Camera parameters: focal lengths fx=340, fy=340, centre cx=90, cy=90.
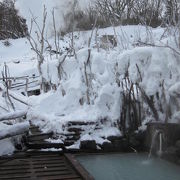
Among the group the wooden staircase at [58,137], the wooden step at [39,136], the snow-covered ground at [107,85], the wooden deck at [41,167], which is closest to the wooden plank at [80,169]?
the wooden deck at [41,167]

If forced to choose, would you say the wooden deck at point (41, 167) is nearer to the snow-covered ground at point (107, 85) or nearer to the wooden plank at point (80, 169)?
the wooden plank at point (80, 169)

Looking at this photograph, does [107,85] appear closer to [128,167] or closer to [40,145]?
[40,145]

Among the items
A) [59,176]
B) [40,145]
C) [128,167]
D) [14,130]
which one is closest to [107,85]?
[40,145]

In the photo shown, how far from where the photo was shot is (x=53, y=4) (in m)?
14.3

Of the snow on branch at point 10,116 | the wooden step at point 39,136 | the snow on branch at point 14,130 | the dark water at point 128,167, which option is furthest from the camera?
the wooden step at point 39,136

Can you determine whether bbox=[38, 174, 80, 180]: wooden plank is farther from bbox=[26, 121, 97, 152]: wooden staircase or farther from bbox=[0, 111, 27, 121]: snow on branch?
bbox=[0, 111, 27, 121]: snow on branch

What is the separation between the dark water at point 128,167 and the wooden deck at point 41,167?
0.37 meters

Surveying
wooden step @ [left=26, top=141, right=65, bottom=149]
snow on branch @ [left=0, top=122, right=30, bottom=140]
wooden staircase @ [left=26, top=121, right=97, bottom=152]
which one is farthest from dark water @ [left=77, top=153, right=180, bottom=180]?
snow on branch @ [left=0, top=122, right=30, bottom=140]

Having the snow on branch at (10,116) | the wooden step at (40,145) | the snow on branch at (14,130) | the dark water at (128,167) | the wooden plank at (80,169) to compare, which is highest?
the snow on branch at (10,116)

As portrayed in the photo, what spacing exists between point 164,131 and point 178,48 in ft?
5.13

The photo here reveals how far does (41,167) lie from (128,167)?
141cm

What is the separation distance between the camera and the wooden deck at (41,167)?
4.42 m

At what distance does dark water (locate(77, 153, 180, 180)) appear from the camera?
493 cm

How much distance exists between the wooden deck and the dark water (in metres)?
0.37
